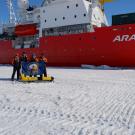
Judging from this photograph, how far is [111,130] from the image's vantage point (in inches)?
161

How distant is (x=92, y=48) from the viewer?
19.8 m

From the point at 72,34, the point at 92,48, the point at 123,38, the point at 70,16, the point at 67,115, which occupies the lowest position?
the point at 67,115

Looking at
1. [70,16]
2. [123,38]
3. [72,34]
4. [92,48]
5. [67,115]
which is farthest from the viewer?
[70,16]

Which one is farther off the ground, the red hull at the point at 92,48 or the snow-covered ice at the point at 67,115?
the red hull at the point at 92,48

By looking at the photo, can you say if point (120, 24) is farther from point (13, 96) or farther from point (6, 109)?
point (6, 109)

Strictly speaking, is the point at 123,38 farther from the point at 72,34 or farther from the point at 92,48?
the point at 72,34

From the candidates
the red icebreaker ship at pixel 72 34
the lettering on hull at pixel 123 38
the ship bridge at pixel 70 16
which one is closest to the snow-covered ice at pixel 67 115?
the lettering on hull at pixel 123 38

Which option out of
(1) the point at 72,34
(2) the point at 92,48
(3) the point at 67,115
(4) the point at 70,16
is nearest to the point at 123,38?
(2) the point at 92,48

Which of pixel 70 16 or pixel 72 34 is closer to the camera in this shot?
pixel 72 34

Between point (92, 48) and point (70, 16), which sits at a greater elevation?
point (70, 16)

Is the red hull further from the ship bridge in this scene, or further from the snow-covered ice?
the snow-covered ice

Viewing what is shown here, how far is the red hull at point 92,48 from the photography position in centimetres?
1856

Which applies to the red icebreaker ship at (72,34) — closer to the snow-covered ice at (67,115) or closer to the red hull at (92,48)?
the red hull at (92,48)

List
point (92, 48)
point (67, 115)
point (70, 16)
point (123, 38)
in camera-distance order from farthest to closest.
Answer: point (70, 16)
point (92, 48)
point (123, 38)
point (67, 115)
